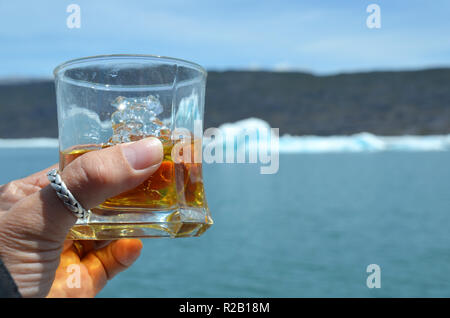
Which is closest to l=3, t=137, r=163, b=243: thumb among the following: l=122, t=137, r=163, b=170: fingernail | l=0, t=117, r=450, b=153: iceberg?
l=122, t=137, r=163, b=170: fingernail

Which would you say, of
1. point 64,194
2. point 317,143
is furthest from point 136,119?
point 317,143

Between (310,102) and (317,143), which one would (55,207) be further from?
(310,102)

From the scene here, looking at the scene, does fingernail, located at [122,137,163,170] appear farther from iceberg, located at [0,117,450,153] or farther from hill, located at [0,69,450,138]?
hill, located at [0,69,450,138]

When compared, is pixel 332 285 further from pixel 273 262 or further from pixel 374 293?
pixel 273 262

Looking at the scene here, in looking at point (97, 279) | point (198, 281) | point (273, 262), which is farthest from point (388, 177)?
point (97, 279)

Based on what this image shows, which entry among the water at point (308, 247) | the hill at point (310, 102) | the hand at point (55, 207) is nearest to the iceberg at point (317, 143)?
the water at point (308, 247)
